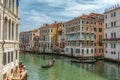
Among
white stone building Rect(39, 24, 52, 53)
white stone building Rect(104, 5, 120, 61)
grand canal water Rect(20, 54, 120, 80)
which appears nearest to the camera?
grand canal water Rect(20, 54, 120, 80)

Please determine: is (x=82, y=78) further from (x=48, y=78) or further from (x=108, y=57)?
(x=108, y=57)

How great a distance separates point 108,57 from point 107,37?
13.3 feet

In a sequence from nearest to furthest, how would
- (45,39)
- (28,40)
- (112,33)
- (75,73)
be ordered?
(75,73) < (112,33) < (45,39) < (28,40)

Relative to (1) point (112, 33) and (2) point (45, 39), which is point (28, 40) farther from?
(1) point (112, 33)

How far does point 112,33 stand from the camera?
4006 centimetres

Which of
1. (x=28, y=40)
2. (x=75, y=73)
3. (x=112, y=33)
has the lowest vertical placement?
(x=75, y=73)

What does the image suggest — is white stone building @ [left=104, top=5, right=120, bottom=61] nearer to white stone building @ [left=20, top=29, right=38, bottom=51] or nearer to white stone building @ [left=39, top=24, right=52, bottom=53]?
white stone building @ [left=39, top=24, right=52, bottom=53]

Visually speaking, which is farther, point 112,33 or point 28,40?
point 28,40

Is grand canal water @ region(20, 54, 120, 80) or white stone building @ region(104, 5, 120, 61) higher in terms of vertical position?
white stone building @ region(104, 5, 120, 61)

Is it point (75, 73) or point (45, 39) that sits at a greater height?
point (45, 39)

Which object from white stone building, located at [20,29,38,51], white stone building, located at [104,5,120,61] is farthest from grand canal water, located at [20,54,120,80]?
white stone building, located at [20,29,38,51]

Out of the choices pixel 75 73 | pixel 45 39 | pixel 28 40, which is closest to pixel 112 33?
pixel 75 73

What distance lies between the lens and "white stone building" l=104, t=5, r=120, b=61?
124 ft

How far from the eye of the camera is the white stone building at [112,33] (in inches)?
1492
